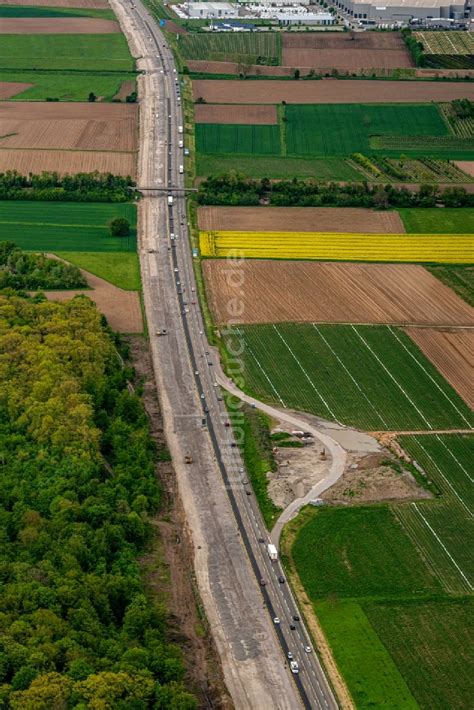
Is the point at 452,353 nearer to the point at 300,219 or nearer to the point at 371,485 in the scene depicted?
the point at 371,485

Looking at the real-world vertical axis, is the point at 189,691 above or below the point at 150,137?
below

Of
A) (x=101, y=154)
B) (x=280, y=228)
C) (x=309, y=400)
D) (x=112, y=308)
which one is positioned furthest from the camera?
(x=101, y=154)

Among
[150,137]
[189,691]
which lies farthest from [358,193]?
[189,691]

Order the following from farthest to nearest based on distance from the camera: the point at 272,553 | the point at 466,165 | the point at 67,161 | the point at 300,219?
the point at 466,165 < the point at 67,161 < the point at 300,219 < the point at 272,553

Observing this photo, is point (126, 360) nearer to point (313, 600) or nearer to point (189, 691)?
point (313, 600)

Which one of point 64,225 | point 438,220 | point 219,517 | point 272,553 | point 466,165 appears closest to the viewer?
point 272,553

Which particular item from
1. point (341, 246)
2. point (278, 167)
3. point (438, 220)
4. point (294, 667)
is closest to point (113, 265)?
point (341, 246)

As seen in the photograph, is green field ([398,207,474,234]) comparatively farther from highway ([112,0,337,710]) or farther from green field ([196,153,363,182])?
highway ([112,0,337,710])
